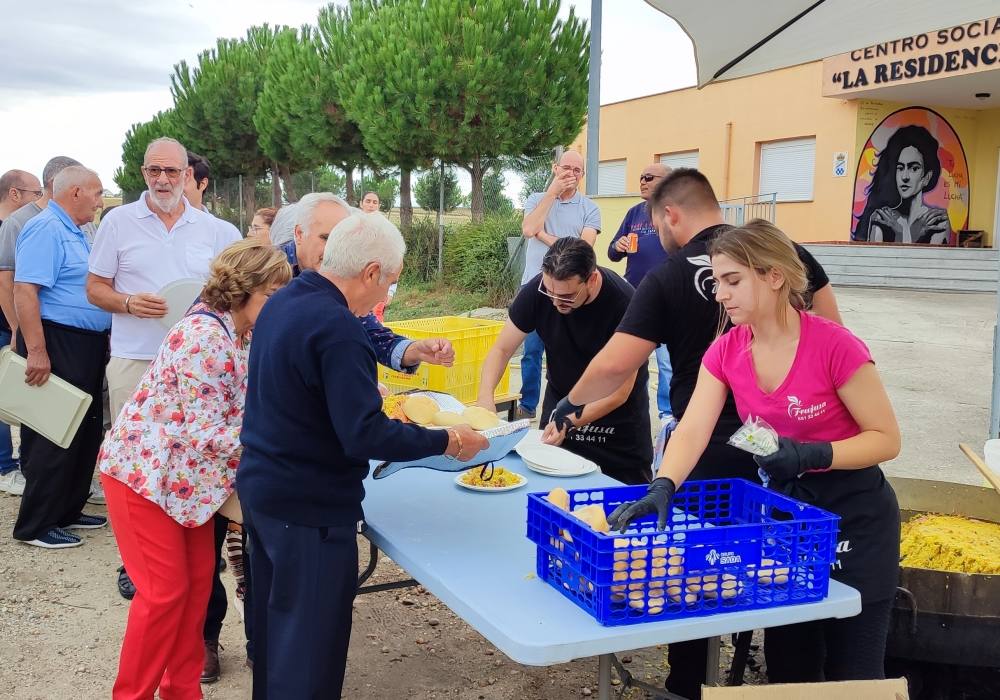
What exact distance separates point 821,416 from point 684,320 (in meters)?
0.73

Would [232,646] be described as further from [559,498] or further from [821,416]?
[821,416]

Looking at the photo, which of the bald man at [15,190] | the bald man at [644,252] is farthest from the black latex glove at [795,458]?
the bald man at [15,190]

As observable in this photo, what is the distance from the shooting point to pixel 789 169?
21.0 metres

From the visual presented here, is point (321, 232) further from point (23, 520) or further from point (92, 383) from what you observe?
point (23, 520)

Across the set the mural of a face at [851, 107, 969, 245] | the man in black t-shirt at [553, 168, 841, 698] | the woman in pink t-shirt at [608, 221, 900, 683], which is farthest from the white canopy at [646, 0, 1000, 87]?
the mural of a face at [851, 107, 969, 245]

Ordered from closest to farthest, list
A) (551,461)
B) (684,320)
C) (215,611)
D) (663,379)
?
(684,320), (551,461), (215,611), (663,379)

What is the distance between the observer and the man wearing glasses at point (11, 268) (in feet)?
16.4

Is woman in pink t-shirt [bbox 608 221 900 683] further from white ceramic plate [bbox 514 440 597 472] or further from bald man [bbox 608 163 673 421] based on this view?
bald man [bbox 608 163 673 421]

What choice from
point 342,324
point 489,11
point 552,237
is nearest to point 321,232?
point 342,324

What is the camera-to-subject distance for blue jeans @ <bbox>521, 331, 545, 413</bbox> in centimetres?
652

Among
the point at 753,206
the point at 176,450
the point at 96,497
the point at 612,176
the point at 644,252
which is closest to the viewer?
the point at 176,450

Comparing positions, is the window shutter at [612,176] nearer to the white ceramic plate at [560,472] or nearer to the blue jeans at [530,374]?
the blue jeans at [530,374]

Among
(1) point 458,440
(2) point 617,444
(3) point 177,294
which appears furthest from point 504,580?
(3) point 177,294

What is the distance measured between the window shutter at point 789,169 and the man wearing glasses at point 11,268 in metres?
18.6
